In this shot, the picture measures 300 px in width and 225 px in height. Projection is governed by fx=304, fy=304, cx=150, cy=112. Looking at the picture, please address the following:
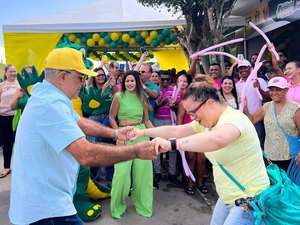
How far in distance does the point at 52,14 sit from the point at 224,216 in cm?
824

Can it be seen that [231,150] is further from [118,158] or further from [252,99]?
[252,99]

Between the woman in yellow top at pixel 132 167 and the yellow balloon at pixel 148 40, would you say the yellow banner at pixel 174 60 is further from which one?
the woman in yellow top at pixel 132 167

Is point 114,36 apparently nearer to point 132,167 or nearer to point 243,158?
point 132,167

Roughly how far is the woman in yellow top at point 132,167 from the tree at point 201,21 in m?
3.35

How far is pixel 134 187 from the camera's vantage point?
4004 mm

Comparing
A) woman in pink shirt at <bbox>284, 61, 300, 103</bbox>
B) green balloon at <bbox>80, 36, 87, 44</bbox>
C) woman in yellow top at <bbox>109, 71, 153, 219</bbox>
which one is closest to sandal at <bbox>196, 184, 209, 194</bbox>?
woman in yellow top at <bbox>109, 71, 153, 219</bbox>

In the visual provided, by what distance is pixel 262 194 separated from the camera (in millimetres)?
1866

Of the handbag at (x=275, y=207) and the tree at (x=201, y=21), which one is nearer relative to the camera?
the handbag at (x=275, y=207)

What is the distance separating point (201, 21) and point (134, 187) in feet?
16.4

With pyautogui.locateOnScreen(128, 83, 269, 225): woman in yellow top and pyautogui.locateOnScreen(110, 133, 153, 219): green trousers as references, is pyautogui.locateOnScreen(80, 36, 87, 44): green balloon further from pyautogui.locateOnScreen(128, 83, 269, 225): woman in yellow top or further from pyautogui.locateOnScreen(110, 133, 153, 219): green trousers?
pyautogui.locateOnScreen(128, 83, 269, 225): woman in yellow top

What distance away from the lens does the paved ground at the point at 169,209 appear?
3.67m

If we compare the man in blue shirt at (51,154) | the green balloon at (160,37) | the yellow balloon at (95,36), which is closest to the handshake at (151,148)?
the man in blue shirt at (51,154)

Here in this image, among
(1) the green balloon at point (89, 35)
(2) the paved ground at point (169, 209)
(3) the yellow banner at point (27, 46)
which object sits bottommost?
(2) the paved ground at point (169, 209)

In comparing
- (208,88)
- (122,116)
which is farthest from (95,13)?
(208,88)
